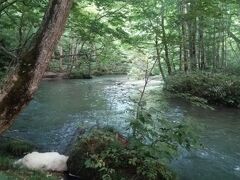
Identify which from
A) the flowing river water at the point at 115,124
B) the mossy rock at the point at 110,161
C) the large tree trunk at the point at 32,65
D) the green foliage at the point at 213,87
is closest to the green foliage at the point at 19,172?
the mossy rock at the point at 110,161

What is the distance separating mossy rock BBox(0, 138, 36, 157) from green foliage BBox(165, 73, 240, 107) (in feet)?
26.5

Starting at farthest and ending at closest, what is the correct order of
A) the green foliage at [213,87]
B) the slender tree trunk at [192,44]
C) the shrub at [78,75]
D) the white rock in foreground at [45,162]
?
the shrub at [78,75]
the slender tree trunk at [192,44]
the green foliage at [213,87]
the white rock in foreground at [45,162]

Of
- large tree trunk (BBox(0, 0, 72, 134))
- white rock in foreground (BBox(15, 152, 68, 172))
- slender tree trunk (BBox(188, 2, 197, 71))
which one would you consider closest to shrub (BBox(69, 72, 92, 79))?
slender tree trunk (BBox(188, 2, 197, 71))

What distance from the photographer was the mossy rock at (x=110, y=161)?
570 centimetres

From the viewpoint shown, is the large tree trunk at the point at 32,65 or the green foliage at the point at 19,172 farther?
the green foliage at the point at 19,172

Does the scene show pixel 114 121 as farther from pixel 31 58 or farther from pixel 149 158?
pixel 31 58

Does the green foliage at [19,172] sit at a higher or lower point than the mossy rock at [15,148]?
higher

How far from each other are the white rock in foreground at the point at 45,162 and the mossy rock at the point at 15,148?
846 millimetres

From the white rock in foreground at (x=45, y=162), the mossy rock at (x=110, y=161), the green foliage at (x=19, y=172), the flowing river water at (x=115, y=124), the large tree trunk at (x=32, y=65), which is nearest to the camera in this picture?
the large tree trunk at (x=32, y=65)

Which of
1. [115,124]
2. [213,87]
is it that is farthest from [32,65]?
[213,87]

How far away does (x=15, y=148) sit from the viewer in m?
7.45

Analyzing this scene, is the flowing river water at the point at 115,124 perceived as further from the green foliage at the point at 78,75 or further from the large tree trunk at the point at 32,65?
the green foliage at the point at 78,75

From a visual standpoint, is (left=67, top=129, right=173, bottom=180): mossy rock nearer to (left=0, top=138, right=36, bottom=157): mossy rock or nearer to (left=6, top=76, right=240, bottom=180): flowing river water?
(left=6, top=76, right=240, bottom=180): flowing river water

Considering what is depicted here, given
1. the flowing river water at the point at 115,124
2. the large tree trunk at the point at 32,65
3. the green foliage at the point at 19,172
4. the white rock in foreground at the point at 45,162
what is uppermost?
the large tree trunk at the point at 32,65
